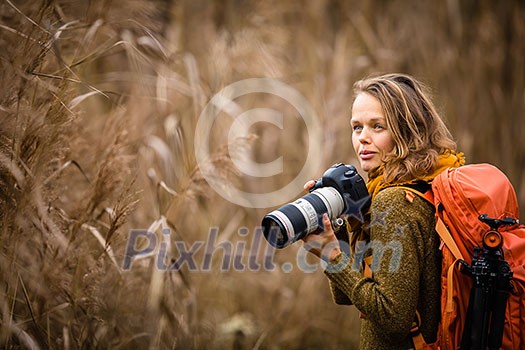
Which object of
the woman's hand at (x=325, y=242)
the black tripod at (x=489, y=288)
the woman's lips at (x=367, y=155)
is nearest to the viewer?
the black tripod at (x=489, y=288)

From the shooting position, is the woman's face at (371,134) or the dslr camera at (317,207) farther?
the woman's face at (371,134)

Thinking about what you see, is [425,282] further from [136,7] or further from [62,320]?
[136,7]

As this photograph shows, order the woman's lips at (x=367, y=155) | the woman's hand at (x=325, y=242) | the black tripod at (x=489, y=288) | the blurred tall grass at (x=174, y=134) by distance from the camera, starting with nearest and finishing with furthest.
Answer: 1. the black tripod at (x=489, y=288)
2. the woman's hand at (x=325, y=242)
3. the woman's lips at (x=367, y=155)
4. the blurred tall grass at (x=174, y=134)

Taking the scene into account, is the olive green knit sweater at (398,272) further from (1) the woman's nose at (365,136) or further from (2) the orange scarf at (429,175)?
(1) the woman's nose at (365,136)

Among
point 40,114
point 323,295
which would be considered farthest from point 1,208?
point 323,295

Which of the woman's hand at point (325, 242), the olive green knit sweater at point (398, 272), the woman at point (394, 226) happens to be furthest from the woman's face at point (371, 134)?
the woman's hand at point (325, 242)

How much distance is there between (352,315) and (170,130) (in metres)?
1.53

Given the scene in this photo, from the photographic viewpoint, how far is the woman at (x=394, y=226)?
4.58 ft

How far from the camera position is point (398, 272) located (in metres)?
1.38

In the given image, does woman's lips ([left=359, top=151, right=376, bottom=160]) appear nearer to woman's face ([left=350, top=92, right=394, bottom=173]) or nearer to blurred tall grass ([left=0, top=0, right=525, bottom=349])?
woman's face ([left=350, top=92, right=394, bottom=173])

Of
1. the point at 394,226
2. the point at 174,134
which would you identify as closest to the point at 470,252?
the point at 394,226

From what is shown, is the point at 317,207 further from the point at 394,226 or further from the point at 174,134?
the point at 174,134

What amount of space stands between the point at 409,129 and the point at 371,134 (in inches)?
4.4

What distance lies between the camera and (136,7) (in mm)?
2217
